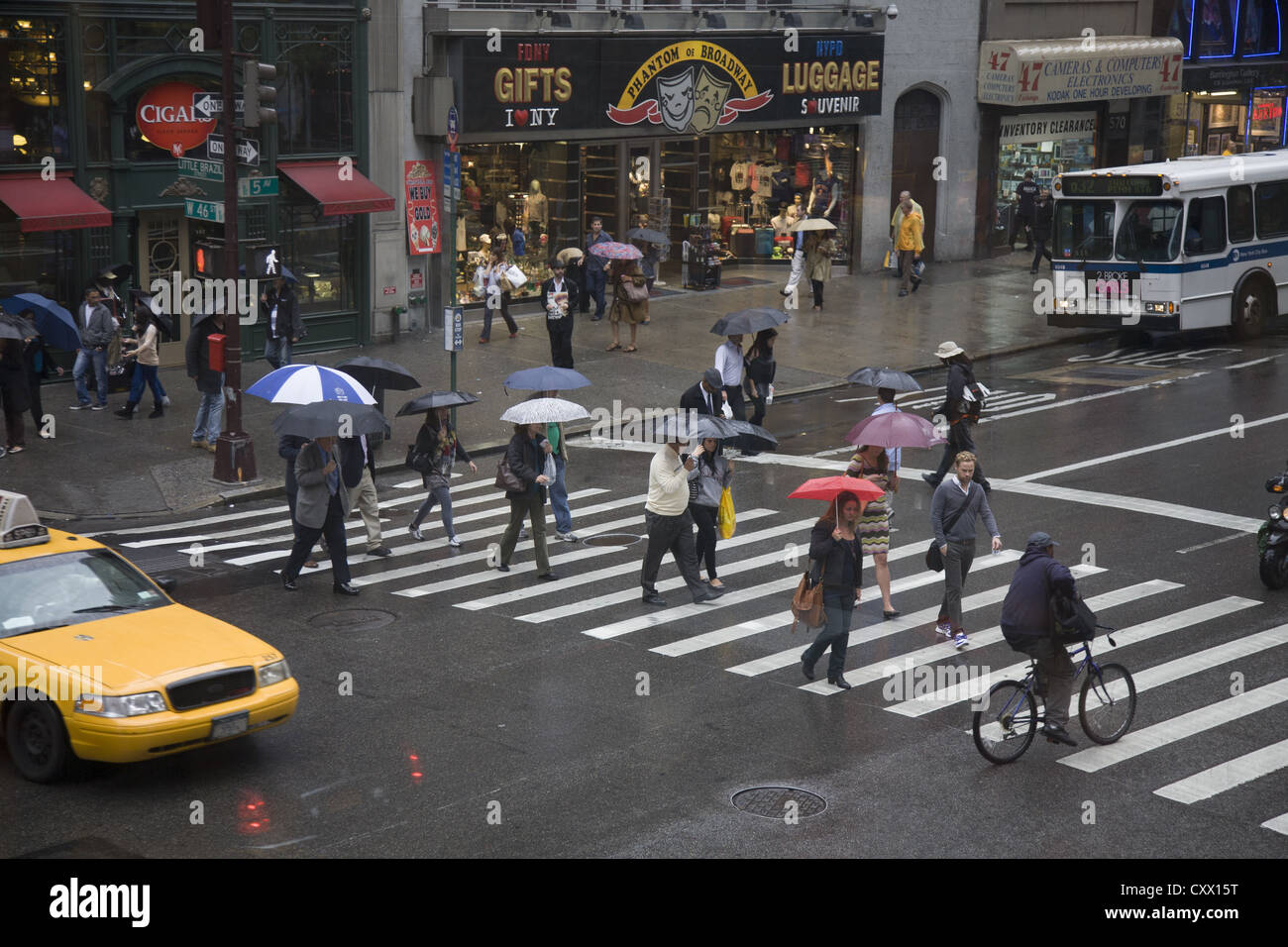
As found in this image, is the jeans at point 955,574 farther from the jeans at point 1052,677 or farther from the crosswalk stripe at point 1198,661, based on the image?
the jeans at point 1052,677

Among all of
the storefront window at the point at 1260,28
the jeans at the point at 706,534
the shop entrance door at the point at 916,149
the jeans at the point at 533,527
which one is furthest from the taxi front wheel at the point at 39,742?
the storefront window at the point at 1260,28

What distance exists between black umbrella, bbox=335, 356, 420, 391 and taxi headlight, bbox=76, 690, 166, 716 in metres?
7.80

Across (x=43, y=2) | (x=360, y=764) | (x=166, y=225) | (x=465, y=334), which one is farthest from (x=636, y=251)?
(x=360, y=764)

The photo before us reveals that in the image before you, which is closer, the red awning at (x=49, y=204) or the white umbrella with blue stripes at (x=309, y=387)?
the white umbrella with blue stripes at (x=309, y=387)

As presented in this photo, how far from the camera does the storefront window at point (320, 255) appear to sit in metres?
25.5

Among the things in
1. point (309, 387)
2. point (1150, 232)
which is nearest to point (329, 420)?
point (309, 387)

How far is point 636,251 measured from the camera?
26.1 meters

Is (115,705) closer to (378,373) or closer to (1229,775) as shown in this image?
(1229,775)

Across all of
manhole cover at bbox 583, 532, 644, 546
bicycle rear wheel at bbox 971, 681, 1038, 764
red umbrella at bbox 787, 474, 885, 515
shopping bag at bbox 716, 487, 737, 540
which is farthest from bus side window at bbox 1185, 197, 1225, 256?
bicycle rear wheel at bbox 971, 681, 1038, 764

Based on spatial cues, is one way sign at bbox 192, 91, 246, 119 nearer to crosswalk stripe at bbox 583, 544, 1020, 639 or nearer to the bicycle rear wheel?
crosswalk stripe at bbox 583, 544, 1020, 639

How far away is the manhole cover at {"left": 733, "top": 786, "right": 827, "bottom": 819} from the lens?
31.3ft

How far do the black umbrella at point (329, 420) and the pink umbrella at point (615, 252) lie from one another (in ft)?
37.6

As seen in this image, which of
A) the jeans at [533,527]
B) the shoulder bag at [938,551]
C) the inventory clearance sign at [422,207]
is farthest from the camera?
the inventory clearance sign at [422,207]

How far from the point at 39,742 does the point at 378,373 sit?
7965 mm
